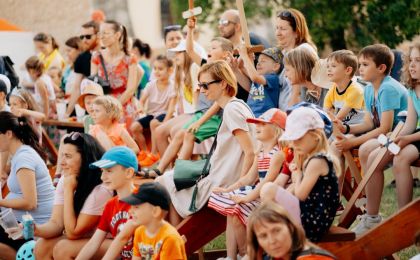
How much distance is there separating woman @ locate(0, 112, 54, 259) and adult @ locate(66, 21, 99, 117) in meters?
3.50

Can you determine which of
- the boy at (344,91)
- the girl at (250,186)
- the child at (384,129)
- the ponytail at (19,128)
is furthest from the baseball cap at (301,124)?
the ponytail at (19,128)

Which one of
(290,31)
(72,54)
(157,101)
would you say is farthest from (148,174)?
(72,54)

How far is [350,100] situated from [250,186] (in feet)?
4.18

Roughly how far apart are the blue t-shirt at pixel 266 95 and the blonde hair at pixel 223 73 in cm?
55

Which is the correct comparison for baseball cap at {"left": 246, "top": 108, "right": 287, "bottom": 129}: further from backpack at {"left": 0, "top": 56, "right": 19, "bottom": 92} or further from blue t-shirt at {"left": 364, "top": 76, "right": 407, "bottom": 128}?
backpack at {"left": 0, "top": 56, "right": 19, "bottom": 92}

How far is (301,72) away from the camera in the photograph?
8281 millimetres

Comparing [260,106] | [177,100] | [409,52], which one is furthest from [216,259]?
[177,100]

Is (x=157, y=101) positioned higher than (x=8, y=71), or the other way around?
(x=8, y=71)

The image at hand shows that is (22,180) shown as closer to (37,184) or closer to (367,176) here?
(37,184)

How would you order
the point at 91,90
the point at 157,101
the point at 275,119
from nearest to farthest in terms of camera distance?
the point at 275,119, the point at 91,90, the point at 157,101

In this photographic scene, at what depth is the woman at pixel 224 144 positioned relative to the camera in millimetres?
8000

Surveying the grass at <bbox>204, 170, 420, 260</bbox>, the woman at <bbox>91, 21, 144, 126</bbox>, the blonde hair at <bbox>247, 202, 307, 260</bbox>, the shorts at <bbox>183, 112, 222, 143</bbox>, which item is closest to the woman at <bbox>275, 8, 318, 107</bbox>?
the shorts at <bbox>183, 112, 222, 143</bbox>

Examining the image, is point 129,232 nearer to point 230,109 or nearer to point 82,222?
point 82,222

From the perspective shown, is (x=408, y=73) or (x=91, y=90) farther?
(x=91, y=90)
